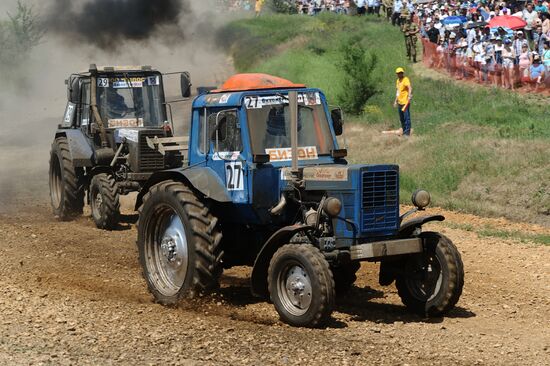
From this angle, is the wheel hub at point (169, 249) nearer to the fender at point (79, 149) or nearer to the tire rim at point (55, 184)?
the fender at point (79, 149)

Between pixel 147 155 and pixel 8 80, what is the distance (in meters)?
23.5

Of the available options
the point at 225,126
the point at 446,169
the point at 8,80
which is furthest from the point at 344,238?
the point at 8,80

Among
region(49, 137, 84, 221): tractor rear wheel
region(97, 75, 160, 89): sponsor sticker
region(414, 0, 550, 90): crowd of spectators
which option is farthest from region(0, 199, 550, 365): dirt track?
region(414, 0, 550, 90): crowd of spectators

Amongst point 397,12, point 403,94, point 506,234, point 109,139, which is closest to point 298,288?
point 506,234

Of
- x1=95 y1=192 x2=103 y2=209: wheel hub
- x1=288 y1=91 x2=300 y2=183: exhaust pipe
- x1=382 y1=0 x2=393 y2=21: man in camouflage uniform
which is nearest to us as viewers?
x1=288 y1=91 x2=300 y2=183: exhaust pipe

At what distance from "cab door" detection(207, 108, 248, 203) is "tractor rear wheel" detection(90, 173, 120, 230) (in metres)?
5.56

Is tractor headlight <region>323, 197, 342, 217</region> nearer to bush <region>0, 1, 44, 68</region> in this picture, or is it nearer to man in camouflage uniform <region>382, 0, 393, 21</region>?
bush <region>0, 1, 44, 68</region>

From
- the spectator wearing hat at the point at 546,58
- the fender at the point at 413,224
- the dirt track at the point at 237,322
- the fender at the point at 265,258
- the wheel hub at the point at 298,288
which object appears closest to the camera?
the dirt track at the point at 237,322

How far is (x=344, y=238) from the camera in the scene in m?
9.36

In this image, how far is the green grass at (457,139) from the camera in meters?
17.5

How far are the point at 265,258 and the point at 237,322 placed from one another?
70 centimetres

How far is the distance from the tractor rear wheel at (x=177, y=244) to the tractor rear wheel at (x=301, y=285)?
0.85 meters

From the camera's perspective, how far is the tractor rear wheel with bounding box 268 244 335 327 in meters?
8.73

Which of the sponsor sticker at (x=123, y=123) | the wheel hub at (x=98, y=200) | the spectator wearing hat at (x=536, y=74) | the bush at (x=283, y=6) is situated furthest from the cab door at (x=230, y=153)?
the bush at (x=283, y=6)
